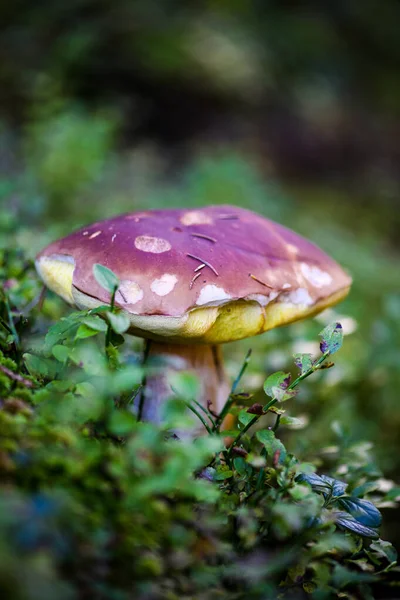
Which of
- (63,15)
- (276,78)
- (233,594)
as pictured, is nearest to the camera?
(233,594)

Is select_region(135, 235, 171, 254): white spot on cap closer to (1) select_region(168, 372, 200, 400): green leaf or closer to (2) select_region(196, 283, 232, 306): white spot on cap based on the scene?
(2) select_region(196, 283, 232, 306): white spot on cap

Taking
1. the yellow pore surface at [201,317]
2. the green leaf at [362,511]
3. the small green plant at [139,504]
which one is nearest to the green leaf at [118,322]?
the small green plant at [139,504]

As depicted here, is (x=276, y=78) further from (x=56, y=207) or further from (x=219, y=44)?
(x=56, y=207)

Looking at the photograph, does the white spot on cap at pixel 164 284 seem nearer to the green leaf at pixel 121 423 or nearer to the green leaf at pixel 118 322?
the green leaf at pixel 118 322

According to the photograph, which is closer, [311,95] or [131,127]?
[131,127]

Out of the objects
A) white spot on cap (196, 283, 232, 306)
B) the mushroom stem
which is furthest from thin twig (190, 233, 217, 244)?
the mushroom stem

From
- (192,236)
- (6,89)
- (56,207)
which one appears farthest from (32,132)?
(192,236)

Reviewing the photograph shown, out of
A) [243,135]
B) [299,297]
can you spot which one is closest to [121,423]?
[299,297]

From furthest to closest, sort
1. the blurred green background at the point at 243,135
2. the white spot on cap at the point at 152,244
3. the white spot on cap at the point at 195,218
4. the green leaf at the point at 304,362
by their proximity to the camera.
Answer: the blurred green background at the point at 243,135
the white spot on cap at the point at 195,218
the white spot on cap at the point at 152,244
the green leaf at the point at 304,362
